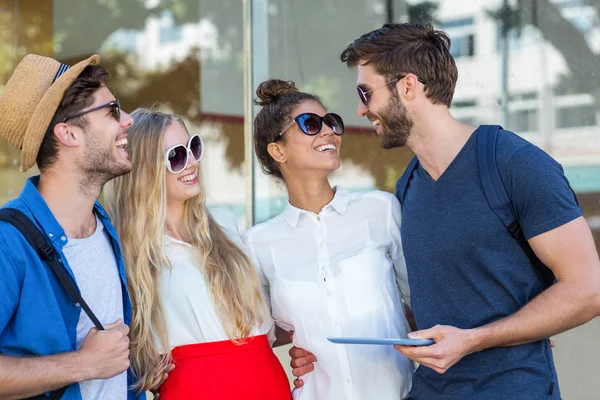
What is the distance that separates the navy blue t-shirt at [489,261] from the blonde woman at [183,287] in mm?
699

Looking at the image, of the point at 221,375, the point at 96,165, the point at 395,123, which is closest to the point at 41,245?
the point at 96,165

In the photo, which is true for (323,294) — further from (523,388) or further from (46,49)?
(46,49)

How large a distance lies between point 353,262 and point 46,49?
19.6 ft

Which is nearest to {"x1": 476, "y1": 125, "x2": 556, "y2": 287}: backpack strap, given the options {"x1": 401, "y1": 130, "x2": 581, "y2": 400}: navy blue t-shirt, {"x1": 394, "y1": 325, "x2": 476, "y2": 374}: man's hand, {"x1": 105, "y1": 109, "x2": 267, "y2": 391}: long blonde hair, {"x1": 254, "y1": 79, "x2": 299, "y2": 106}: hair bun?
{"x1": 401, "y1": 130, "x2": 581, "y2": 400}: navy blue t-shirt

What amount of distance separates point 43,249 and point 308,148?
1303 mm

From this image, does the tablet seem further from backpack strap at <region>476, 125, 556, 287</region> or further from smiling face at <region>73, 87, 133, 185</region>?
smiling face at <region>73, 87, 133, 185</region>

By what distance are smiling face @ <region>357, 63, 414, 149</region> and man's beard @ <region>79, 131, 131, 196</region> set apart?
967mm

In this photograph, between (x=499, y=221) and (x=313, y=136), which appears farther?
(x=313, y=136)

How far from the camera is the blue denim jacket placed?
2.26m

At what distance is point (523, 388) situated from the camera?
2.49 meters

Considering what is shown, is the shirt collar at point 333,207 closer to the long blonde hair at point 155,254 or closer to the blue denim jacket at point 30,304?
the long blonde hair at point 155,254

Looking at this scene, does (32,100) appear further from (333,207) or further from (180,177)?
(333,207)

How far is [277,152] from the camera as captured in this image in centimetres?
344

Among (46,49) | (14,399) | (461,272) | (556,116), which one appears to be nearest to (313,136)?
(461,272)
